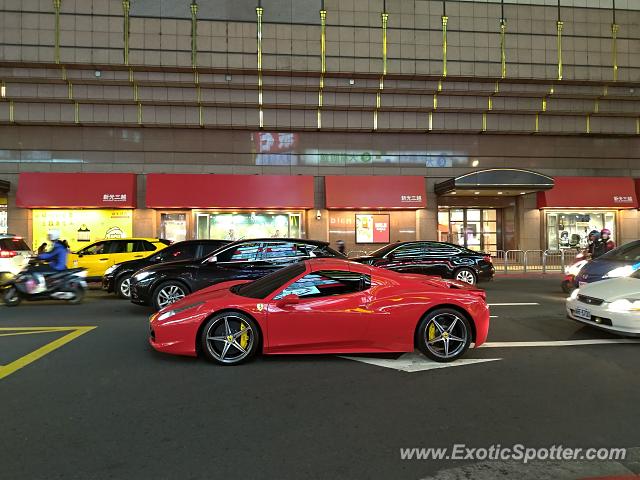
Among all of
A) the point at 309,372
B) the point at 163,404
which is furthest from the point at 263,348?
the point at 163,404

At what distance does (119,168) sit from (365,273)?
669 inches

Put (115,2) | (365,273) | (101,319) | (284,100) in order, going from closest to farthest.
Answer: (365,273), (101,319), (115,2), (284,100)

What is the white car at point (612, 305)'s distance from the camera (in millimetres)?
5957

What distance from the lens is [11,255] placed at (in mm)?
11344

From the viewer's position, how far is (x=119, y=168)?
19.0 m

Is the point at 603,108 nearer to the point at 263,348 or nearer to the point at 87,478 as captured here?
the point at 263,348

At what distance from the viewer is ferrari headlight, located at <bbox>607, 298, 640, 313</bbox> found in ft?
19.5

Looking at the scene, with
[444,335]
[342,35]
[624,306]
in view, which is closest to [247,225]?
[342,35]

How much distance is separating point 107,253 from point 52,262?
9.72 ft

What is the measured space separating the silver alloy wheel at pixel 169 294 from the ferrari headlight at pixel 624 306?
7.36m

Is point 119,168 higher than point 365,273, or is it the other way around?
point 119,168

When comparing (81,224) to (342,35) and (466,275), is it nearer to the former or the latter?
(342,35)

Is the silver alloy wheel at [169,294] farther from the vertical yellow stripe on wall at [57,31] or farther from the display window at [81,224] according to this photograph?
the vertical yellow stripe on wall at [57,31]

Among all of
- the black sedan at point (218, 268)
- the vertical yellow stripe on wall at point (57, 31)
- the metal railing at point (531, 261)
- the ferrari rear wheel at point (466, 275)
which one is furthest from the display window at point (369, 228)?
the vertical yellow stripe on wall at point (57, 31)
